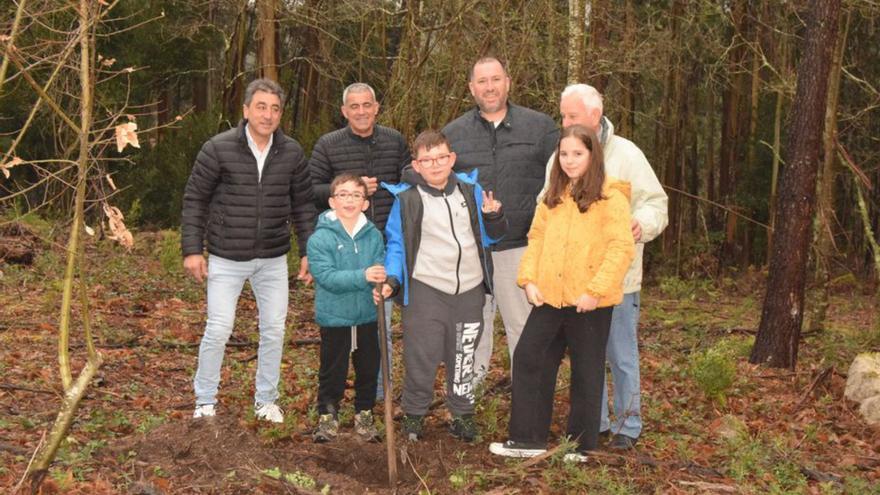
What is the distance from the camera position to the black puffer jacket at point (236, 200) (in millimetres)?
5875

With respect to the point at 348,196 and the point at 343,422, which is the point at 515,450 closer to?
the point at 343,422

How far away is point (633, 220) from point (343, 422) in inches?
97.6

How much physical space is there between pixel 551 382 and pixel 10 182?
12.8m

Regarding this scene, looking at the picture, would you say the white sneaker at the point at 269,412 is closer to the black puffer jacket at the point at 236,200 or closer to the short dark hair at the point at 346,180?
the black puffer jacket at the point at 236,200

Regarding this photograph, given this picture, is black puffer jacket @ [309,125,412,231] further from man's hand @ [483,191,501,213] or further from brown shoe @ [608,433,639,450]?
brown shoe @ [608,433,639,450]

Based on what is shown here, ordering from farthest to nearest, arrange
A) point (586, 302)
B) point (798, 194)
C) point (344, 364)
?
point (798, 194) → point (344, 364) → point (586, 302)

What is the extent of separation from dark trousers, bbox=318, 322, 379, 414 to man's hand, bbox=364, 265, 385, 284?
55 cm

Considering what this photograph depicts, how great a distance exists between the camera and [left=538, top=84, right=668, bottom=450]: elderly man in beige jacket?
5492 mm

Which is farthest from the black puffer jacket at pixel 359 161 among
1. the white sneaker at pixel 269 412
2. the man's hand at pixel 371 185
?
the white sneaker at pixel 269 412

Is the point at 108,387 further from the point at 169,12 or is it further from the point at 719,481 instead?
the point at 169,12

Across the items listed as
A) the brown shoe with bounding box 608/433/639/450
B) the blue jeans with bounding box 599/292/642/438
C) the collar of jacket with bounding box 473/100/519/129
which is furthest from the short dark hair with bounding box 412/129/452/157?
the brown shoe with bounding box 608/433/639/450

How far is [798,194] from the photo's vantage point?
870 cm

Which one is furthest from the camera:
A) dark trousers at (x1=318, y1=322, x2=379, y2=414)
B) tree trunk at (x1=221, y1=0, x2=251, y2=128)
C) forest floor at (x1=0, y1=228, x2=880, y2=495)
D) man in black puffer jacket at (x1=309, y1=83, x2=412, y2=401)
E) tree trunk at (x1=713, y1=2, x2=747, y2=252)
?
tree trunk at (x1=713, y1=2, x2=747, y2=252)

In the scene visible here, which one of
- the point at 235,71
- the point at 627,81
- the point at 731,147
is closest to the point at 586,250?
the point at 235,71
